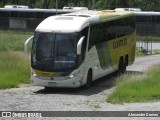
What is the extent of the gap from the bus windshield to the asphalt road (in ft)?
3.52

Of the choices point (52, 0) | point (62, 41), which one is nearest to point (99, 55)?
point (62, 41)

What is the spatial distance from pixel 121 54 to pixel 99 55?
3877 millimetres

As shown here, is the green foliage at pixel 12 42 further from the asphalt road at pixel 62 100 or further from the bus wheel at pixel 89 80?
the asphalt road at pixel 62 100

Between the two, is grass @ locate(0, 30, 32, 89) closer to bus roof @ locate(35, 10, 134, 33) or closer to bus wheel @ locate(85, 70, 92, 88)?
bus roof @ locate(35, 10, 134, 33)

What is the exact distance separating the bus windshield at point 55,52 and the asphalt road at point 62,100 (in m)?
1.07

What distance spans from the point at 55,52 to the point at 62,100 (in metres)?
3.14

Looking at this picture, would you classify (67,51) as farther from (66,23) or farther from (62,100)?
(62,100)

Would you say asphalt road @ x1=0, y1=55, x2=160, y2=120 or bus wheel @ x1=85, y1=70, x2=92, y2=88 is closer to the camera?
asphalt road @ x1=0, y1=55, x2=160, y2=120

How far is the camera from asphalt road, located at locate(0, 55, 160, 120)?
1432 cm

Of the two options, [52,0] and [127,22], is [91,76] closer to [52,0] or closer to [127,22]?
[127,22]

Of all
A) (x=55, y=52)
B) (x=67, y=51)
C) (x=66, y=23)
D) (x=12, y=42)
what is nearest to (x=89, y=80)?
(x=67, y=51)

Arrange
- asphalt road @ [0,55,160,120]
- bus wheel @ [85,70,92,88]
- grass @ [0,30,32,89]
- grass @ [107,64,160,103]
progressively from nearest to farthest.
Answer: asphalt road @ [0,55,160,120], grass @ [107,64,160,103], bus wheel @ [85,70,92,88], grass @ [0,30,32,89]

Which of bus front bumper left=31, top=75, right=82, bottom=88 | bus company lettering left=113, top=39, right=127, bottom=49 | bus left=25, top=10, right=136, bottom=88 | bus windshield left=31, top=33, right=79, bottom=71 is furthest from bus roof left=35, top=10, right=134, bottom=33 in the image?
bus company lettering left=113, top=39, right=127, bottom=49

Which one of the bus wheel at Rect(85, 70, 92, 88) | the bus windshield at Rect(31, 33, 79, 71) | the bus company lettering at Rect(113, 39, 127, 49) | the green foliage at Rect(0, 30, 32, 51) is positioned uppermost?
the bus windshield at Rect(31, 33, 79, 71)
